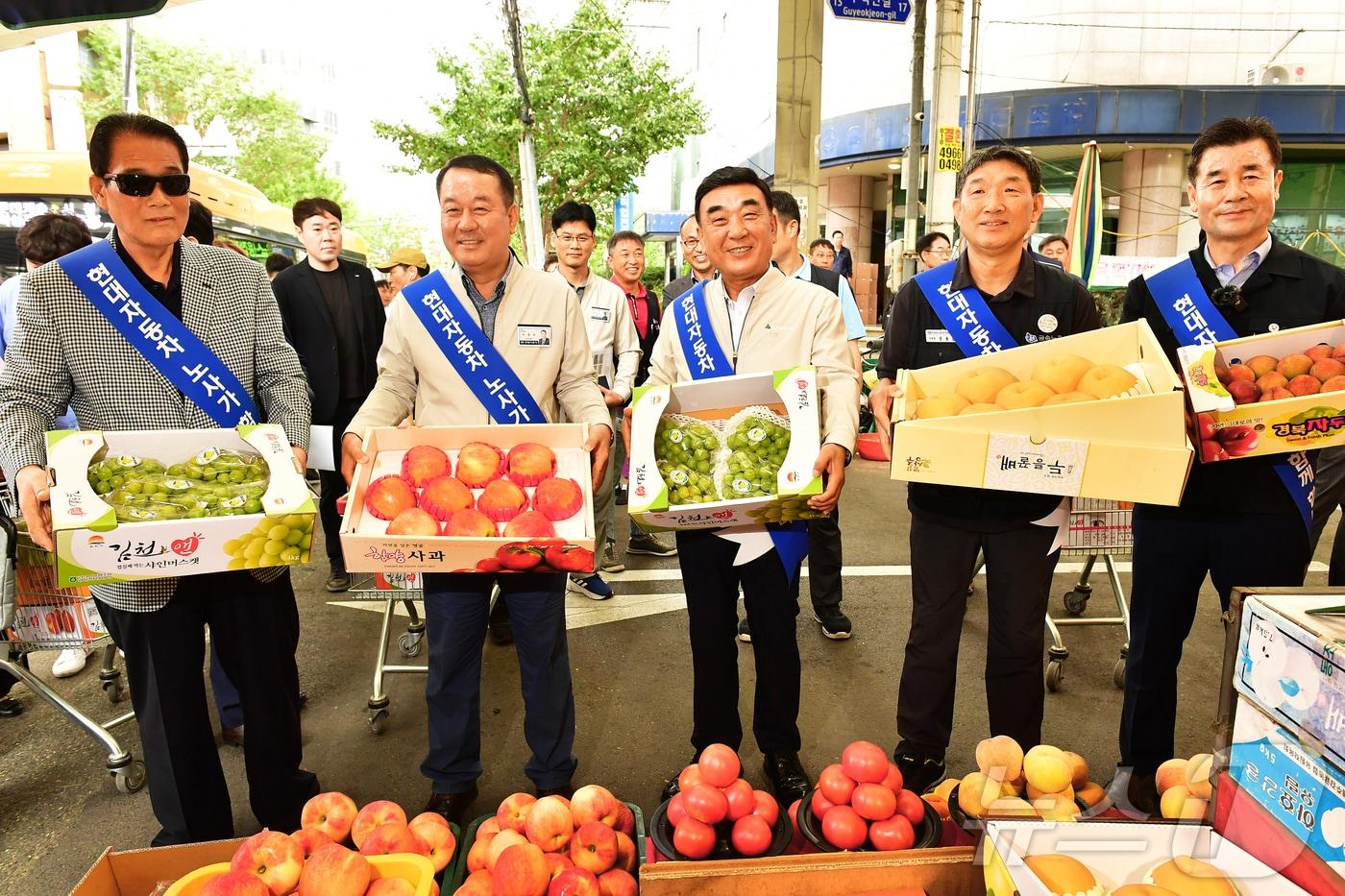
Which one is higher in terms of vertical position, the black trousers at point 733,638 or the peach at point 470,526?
the peach at point 470,526

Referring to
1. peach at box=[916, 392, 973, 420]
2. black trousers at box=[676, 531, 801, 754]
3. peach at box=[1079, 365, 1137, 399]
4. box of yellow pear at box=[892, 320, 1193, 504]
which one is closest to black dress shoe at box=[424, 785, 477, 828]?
black trousers at box=[676, 531, 801, 754]

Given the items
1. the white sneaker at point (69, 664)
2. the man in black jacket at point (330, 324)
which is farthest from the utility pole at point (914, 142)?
the white sneaker at point (69, 664)

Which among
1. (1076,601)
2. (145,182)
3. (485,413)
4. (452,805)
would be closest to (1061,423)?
(485,413)

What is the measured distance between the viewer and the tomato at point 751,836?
1758mm

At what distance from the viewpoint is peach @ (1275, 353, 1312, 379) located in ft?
7.44

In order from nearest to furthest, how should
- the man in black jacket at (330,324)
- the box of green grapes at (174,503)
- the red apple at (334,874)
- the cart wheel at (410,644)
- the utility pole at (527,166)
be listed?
the red apple at (334,874), the box of green grapes at (174,503), the cart wheel at (410,644), the man in black jacket at (330,324), the utility pole at (527,166)

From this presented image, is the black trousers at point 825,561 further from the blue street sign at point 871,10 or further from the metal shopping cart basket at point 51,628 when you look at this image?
the blue street sign at point 871,10

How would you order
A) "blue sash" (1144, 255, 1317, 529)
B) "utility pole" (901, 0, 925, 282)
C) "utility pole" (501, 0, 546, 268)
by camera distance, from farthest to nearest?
"utility pole" (501, 0, 546, 268) < "utility pole" (901, 0, 925, 282) < "blue sash" (1144, 255, 1317, 529)

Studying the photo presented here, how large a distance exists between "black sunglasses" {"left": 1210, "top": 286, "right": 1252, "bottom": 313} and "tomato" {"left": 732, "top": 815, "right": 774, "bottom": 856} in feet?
7.32

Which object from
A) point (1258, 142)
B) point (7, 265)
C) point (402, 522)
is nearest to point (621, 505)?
point (402, 522)

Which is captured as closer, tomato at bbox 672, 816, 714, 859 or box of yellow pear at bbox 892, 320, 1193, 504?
tomato at bbox 672, 816, 714, 859

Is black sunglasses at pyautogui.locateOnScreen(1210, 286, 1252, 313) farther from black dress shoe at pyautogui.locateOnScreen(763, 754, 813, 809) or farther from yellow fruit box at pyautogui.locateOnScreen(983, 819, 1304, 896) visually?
black dress shoe at pyautogui.locateOnScreen(763, 754, 813, 809)

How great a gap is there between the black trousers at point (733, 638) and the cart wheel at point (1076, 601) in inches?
100

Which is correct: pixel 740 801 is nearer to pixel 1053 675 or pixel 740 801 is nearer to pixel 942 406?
pixel 942 406
